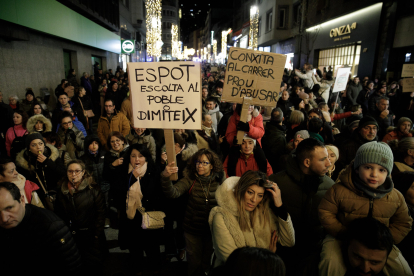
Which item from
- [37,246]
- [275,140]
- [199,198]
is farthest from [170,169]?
[275,140]

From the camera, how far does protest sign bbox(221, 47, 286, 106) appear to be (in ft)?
11.5

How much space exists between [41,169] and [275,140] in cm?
386

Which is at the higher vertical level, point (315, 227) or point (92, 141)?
point (92, 141)

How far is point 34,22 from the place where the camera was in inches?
360

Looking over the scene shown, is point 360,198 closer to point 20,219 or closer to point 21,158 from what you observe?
point 20,219

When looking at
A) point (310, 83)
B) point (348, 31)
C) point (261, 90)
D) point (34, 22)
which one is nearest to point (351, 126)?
point (261, 90)

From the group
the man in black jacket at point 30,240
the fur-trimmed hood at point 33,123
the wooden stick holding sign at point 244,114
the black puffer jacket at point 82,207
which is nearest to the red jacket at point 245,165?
the wooden stick holding sign at point 244,114

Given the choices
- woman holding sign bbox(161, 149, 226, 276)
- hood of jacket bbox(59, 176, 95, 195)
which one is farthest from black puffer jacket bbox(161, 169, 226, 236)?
hood of jacket bbox(59, 176, 95, 195)

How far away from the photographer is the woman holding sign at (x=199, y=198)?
108 inches

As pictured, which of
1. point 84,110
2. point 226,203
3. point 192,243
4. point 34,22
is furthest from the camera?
point 34,22

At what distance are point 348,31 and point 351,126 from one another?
17006 mm

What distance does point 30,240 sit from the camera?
205 cm

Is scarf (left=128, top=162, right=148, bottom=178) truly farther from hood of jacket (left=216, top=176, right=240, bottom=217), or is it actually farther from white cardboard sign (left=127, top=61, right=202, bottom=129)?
hood of jacket (left=216, top=176, right=240, bottom=217)

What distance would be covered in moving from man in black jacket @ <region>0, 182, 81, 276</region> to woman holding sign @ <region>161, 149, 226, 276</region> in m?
Answer: 1.04
